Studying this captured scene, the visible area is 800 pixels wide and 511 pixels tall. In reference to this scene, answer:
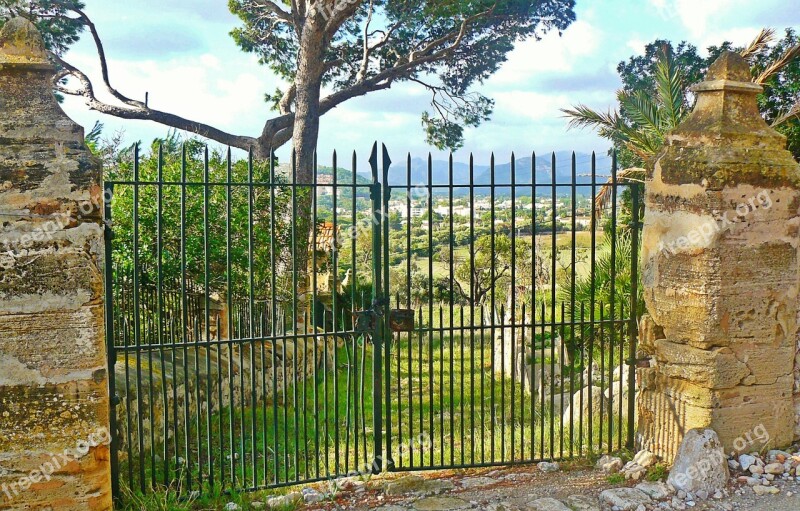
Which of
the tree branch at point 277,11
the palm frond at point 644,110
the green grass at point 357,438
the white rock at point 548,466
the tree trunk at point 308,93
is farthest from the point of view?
the tree branch at point 277,11

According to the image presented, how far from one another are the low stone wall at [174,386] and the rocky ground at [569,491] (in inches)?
38.1

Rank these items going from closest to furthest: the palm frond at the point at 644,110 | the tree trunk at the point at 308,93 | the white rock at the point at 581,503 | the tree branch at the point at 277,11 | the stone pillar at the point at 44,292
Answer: the stone pillar at the point at 44,292 → the white rock at the point at 581,503 → the palm frond at the point at 644,110 → the tree trunk at the point at 308,93 → the tree branch at the point at 277,11

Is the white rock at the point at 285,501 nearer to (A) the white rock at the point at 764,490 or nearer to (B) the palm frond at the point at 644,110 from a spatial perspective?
(A) the white rock at the point at 764,490

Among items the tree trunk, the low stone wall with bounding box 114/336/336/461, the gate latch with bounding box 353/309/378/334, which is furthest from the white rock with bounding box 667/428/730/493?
the tree trunk

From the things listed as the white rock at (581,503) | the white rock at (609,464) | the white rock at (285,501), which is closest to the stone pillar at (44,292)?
the white rock at (285,501)

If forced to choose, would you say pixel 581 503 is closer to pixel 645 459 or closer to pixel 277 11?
pixel 645 459

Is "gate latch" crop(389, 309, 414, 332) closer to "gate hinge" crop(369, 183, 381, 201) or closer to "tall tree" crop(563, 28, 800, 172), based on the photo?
"gate hinge" crop(369, 183, 381, 201)

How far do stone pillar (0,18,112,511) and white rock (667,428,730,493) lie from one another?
4.16 m

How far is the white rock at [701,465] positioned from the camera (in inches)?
209

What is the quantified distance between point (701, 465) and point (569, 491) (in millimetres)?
990

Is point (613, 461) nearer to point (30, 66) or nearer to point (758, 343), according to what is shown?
point (758, 343)

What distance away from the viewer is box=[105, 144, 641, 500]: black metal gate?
16.9 ft

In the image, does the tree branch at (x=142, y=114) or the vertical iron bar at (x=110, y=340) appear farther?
the tree branch at (x=142, y=114)

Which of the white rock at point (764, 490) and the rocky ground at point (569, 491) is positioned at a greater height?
the white rock at point (764, 490)
